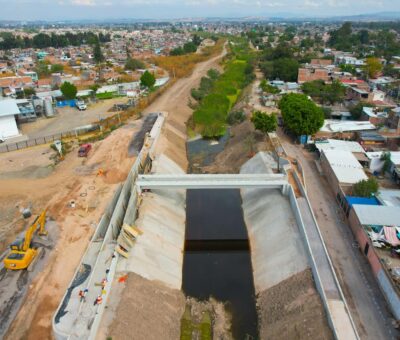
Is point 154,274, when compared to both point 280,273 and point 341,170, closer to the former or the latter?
point 280,273

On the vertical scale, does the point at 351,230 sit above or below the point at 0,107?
below

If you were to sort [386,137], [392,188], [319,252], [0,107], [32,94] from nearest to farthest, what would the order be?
1. [319,252]
2. [392,188]
3. [386,137]
4. [0,107]
5. [32,94]

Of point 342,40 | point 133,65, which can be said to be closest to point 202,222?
point 133,65

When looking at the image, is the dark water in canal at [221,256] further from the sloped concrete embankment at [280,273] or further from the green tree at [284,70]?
the green tree at [284,70]

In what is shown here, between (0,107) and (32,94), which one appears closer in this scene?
(0,107)

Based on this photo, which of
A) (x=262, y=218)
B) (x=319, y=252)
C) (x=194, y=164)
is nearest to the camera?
(x=319, y=252)

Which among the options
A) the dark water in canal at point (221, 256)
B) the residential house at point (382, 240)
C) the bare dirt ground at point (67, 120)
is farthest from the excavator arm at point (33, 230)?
the bare dirt ground at point (67, 120)

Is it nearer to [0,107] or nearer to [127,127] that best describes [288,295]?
[127,127]

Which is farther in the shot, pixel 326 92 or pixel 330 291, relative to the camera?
pixel 326 92

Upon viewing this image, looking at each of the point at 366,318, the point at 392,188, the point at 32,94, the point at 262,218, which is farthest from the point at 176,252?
the point at 32,94
